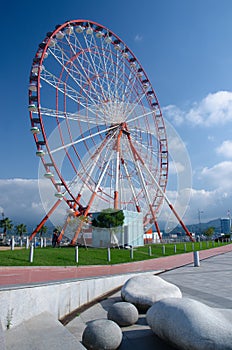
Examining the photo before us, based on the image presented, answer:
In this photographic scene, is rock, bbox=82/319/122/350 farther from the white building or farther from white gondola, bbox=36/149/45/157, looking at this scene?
the white building

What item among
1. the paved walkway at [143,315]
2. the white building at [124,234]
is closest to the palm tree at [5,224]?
the white building at [124,234]

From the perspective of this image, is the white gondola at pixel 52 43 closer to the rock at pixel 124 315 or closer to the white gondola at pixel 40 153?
the white gondola at pixel 40 153

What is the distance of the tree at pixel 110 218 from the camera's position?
28.2 meters

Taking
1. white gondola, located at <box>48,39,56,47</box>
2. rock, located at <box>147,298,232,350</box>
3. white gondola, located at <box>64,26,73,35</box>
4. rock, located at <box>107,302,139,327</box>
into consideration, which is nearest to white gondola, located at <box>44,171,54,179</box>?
white gondola, located at <box>48,39,56,47</box>

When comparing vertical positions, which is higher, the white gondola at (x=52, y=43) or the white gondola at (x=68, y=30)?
the white gondola at (x=68, y=30)

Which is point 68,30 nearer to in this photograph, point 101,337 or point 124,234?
point 124,234

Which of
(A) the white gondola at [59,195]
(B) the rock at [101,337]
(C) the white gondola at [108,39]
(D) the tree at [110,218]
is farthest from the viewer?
(D) the tree at [110,218]

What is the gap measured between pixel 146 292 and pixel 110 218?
2209cm

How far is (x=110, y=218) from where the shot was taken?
28266mm

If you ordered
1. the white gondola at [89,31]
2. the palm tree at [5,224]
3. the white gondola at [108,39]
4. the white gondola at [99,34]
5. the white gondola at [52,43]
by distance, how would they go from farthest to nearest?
the palm tree at [5,224], the white gondola at [108,39], the white gondola at [99,34], the white gondola at [89,31], the white gondola at [52,43]

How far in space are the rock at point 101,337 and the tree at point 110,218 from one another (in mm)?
23756

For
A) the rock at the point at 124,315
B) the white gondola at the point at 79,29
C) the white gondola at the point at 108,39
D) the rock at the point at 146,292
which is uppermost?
the white gondola at the point at 108,39

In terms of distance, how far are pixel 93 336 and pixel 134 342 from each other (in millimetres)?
847

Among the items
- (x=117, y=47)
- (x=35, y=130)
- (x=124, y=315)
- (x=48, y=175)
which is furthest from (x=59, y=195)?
(x=117, y=47)
